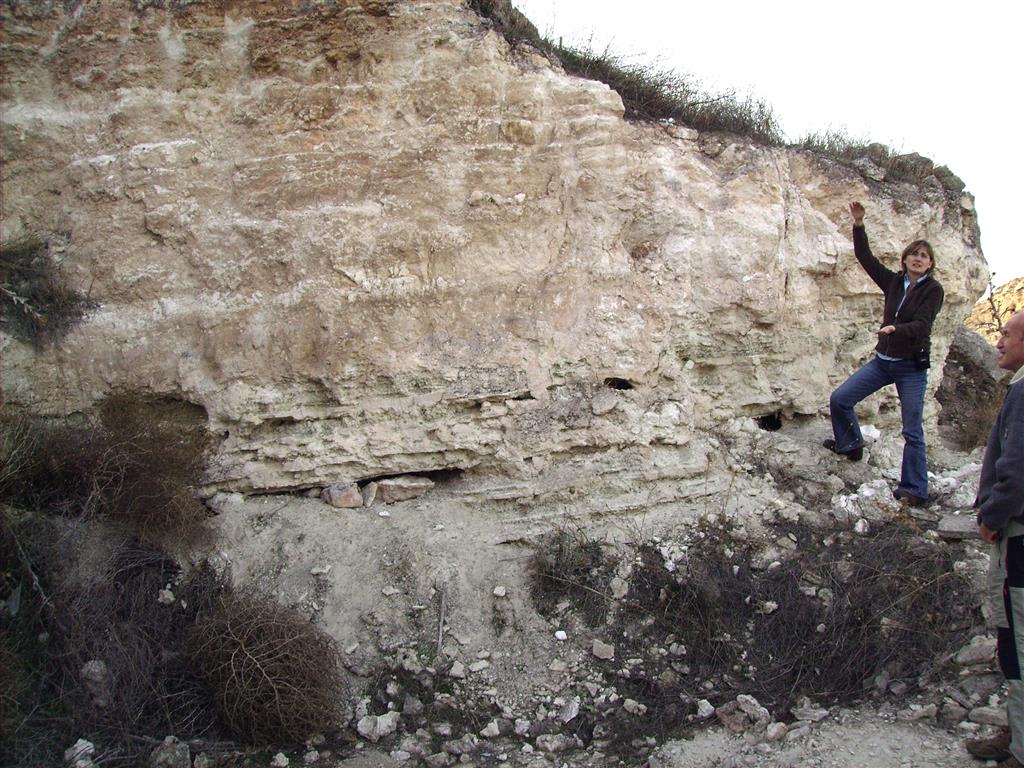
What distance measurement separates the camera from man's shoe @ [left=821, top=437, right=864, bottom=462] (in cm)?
607

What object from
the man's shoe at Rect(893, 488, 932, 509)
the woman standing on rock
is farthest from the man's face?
the man's shoe at Rect(893, 488, 932, 509)

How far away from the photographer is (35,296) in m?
5.02

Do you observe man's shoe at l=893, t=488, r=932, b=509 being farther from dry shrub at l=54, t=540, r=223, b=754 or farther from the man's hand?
dry shrub at l=54, t=540, r=223, b=754

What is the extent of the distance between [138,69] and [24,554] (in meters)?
2.92

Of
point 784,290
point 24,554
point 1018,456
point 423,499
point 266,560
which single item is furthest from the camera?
point 784,290

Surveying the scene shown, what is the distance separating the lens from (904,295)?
5566mm

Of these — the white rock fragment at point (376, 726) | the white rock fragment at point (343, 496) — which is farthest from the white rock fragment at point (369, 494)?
the white rock fragment at point (376, 726)

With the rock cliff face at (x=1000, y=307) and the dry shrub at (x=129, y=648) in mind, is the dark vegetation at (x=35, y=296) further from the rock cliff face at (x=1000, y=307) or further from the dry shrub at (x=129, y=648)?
the rock cliff face at (x=1000, y=307)

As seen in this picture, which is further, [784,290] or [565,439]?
[784,290]

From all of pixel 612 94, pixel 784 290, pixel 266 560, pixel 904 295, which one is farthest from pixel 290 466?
pixel 904 295

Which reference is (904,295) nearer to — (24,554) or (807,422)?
(807,422)

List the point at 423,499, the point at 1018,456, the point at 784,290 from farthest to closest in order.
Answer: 1. the point at 784,290
2. the point at 423,499
3. the point at 1018,456

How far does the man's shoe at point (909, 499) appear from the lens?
5.69 metres

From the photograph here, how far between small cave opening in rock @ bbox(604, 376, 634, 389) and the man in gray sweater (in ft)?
7.66
